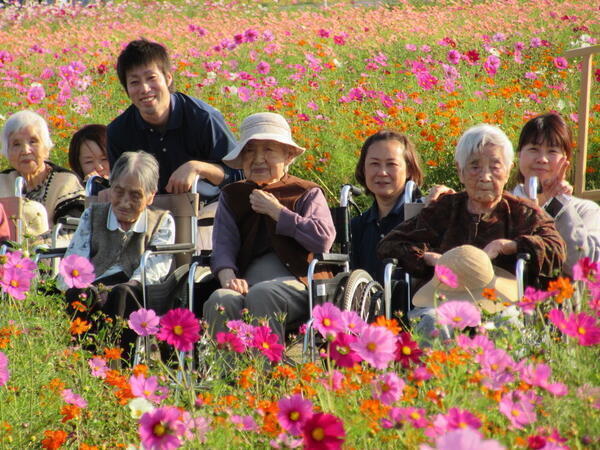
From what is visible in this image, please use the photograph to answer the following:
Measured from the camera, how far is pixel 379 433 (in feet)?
7.13

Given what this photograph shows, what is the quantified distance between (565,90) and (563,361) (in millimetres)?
7083

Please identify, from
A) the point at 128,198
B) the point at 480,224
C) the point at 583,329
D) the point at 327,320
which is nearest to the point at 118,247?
the point at 128,198

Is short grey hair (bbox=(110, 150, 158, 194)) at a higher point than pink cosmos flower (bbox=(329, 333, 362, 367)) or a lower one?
higher

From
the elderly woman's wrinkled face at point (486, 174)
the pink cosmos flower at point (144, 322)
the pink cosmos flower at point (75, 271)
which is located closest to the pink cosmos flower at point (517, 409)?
the pink cosmos flower at point (144, 322)

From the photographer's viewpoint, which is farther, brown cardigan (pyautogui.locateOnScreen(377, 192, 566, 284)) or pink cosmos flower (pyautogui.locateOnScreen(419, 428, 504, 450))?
brown cardigan (pyautogui.locateOnScreen(377, 192, 566, 284))

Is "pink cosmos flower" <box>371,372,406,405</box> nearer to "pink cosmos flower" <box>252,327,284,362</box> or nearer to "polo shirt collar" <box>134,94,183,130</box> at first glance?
"pink cosmos flower" <box>252,327,284,362</box>

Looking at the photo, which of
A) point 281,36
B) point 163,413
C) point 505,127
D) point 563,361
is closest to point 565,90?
point 505,127

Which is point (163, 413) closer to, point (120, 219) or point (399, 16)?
point (120, 219)

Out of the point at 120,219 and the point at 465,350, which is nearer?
the point at 465,350

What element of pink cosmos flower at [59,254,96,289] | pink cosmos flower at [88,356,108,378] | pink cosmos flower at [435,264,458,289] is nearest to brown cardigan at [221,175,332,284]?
pink cosmos flower at [59,254,96,289]

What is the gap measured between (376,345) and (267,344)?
41cm

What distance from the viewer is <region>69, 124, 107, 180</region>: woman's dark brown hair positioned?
20.9 feet

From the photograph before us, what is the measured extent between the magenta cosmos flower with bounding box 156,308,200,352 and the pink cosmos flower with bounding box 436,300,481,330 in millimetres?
600

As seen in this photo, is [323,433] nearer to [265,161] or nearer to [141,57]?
[265,161]
